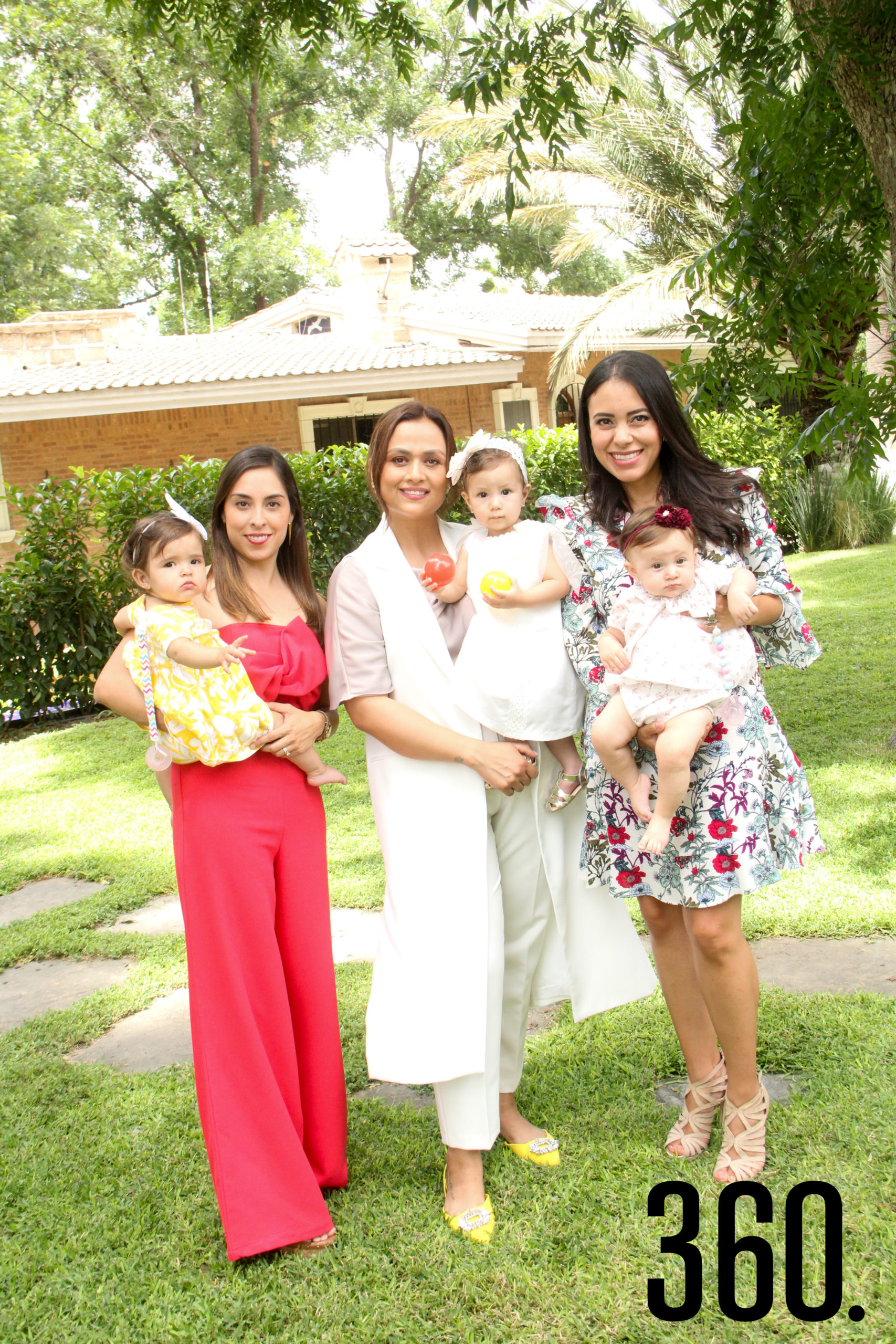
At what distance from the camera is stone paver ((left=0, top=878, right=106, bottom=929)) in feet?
17.8

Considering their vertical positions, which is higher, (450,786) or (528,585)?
(528,585)

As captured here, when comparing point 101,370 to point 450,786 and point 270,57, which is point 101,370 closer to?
point 270,57

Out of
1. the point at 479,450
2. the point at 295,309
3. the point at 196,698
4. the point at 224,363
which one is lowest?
the point at 196,698

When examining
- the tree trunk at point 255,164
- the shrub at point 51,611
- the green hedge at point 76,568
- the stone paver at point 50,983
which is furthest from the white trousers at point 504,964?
the tree trunk at point 255,164

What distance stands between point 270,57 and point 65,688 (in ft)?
19.5

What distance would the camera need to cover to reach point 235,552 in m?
2.85

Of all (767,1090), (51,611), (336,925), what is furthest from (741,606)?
(51,611)

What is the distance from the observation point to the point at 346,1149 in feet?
10.3

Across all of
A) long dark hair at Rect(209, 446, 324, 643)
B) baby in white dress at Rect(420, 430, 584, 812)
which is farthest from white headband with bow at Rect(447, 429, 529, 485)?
long dark hair at Rect(209, 446, 324, 643)

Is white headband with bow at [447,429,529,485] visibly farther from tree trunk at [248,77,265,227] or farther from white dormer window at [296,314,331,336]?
tree trunk at [248,77,265,227]

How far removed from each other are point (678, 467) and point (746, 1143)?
5.62 feet

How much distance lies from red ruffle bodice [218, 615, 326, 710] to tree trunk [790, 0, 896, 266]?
3.36m

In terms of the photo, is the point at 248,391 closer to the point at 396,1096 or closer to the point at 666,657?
the point at 396,1096

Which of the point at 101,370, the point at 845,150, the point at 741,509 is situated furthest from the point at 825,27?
the point at 101,370
